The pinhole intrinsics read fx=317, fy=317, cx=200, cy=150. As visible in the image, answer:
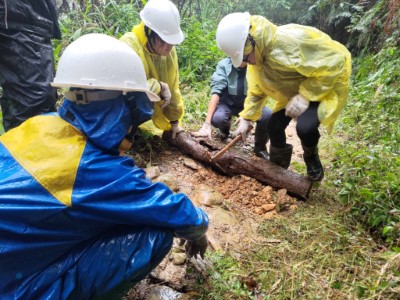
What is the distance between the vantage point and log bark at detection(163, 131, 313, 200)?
9.37ft

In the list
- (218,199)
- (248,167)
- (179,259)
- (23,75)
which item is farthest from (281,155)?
(23,75)

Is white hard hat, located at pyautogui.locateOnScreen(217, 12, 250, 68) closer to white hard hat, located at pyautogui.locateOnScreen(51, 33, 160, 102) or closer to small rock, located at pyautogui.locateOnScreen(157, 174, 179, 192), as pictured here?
white hard hat, located at pyautogui.locateOnScreen(51, 33, 160, 102)

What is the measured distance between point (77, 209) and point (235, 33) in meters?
1.72

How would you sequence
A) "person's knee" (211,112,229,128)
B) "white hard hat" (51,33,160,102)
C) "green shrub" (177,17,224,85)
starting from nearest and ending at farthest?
"white hard hat" (51,33,160,102)
"person's knee" (211,112,229,128)
"green shrub" (177,17,224,85)

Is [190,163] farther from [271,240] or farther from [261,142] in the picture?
[271,240]

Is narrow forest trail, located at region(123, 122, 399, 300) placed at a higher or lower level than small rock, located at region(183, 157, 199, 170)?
higher

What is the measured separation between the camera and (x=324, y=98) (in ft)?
8.24

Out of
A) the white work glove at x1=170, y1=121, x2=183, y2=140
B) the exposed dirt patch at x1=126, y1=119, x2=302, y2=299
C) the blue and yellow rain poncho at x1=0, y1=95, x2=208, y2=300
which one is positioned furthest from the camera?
the white work glove at x1=170, y1=121, x2=183, y2=140

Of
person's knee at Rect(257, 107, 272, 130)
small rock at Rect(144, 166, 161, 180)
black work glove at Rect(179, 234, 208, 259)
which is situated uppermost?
black work glove at Rect(179, 234, 208, 259)

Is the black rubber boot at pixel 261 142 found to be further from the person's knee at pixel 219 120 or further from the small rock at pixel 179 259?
the small rock at pixel 179 259

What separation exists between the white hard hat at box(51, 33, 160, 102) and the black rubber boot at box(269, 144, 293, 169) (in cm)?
198

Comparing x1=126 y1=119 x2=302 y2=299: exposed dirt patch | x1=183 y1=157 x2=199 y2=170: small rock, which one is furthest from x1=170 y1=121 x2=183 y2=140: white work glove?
x1=183 y1=157 x2=199 y2=170: small rock

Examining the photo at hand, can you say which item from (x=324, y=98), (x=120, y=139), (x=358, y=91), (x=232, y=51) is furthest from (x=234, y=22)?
(x=358, y=91)

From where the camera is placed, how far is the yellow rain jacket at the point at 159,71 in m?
2.87
